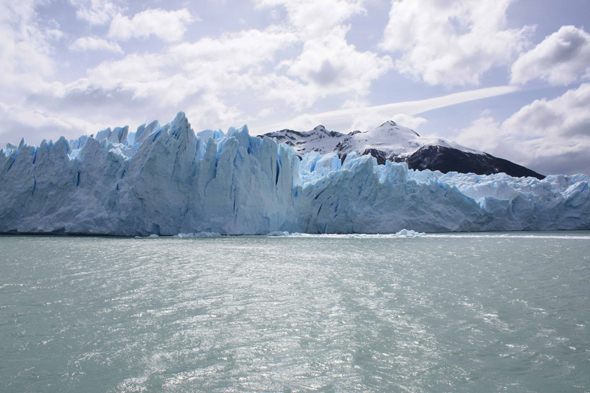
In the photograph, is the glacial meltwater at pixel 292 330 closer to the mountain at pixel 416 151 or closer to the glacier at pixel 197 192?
the glacier at pixel 197 192

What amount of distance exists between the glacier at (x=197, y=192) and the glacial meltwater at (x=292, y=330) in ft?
40.8

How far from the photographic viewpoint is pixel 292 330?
4223mm

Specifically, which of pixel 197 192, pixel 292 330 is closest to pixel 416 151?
pixel 197 192

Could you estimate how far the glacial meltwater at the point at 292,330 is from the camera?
304 cm

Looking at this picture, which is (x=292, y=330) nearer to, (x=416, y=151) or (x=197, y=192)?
(x=197, y=192)

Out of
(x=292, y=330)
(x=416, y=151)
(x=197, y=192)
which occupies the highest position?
(x=416, y=151)

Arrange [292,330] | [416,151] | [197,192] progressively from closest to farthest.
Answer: [292,330], [197,192], [416,151]

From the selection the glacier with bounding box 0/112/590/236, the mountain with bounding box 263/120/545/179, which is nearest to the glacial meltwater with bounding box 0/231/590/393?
the glacier with bounding box 0/112/590/236

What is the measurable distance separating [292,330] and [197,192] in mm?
17085

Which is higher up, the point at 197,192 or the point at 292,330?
the point at 197,192

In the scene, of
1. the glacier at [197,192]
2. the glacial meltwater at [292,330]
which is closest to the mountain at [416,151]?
the glacier at [197,192]

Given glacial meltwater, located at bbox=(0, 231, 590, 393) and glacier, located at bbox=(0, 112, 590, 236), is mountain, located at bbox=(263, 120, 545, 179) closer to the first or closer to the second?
glacier, located at bbox=(0, 112, 590, 236)

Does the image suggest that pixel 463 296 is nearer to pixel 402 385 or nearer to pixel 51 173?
pixel 402 385

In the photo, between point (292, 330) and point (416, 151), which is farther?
point (416, 151)
